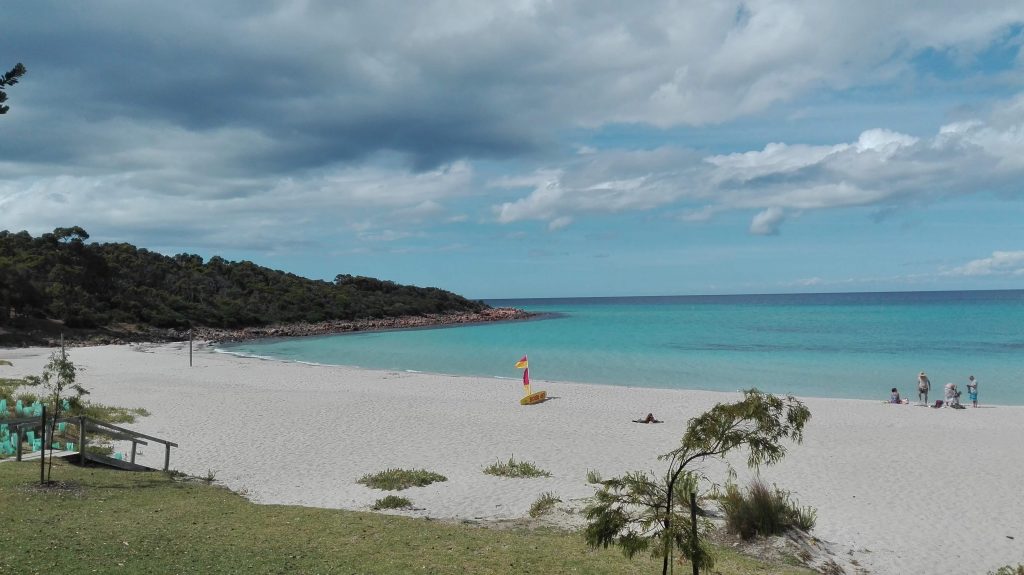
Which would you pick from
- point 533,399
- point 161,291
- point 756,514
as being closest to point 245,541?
point 756,514

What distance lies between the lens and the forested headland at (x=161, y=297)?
178 feet

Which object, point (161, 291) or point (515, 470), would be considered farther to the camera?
point (161, 291)

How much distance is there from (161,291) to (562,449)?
231ft

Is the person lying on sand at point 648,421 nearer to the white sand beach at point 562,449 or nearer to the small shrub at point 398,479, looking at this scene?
the white sand beach at point 562,449

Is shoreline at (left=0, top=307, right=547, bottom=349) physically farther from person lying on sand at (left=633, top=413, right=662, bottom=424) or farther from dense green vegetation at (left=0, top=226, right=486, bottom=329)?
person lying on sand at (left=633, top=413, right=662, bottom=424)

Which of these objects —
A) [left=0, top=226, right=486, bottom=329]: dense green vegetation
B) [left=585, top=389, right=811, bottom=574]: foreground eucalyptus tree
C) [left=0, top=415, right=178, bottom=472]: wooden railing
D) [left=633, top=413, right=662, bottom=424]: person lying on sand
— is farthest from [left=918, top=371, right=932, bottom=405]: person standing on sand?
[left=0, top=226, right=486, bottom=329]: dense green vegetation

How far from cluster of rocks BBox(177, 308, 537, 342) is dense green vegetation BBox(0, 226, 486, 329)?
6.73 feet

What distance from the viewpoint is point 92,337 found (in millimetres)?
53969

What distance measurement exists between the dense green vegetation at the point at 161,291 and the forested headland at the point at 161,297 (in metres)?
0.11

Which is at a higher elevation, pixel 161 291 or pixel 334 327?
pixel 161 291

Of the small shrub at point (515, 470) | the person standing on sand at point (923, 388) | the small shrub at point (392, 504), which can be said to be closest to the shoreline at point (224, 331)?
the small shrub at point (515, 470)

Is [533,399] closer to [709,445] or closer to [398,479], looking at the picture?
[398,479]

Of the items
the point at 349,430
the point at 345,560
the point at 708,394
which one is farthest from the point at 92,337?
the point at 345,560

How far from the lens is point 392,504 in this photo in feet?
36.4
